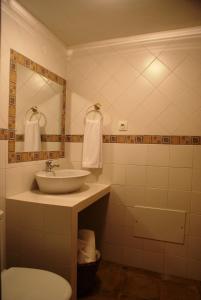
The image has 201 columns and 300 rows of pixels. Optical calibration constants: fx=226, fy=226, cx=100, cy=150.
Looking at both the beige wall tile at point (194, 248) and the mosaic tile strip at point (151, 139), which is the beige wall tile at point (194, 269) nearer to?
the beige wall tile at point (194, 248)

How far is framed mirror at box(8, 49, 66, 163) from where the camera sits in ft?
5.54

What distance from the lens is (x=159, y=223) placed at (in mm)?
2070

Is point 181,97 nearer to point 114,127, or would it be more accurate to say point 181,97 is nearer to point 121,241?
point 114,127

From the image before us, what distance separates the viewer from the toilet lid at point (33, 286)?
44.3 inches

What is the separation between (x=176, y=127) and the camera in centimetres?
201

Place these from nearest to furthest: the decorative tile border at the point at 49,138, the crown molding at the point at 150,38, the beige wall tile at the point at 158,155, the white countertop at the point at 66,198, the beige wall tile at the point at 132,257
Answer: the white countertop at the point at 66,198 < the decorative tile border at the point at 49,138 < the crown molding at the point at 150,38 < the beige wall tile at the point at 158,155 < the beige wall tile at the point at 132,257

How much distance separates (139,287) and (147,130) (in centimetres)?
134

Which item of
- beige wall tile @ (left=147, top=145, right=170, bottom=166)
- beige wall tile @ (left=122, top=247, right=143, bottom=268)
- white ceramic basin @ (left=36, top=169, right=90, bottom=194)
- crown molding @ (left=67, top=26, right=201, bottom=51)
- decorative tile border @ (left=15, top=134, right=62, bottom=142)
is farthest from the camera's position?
beige wall tile @ (left=122, top=247, right=143, bottom=268)

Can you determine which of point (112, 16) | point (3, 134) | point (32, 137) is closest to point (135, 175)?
point (32, 137)

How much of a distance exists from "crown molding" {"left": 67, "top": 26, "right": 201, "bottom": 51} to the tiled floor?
2.12 m

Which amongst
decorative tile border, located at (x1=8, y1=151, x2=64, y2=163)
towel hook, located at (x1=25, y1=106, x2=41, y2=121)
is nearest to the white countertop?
decorative tile border, located at (x1=8, y1=151, x2=64, y2=163)

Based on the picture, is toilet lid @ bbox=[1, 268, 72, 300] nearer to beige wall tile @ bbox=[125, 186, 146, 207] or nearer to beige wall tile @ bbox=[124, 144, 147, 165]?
beige wall tile @ bbox=[125, 186, 146, 207]

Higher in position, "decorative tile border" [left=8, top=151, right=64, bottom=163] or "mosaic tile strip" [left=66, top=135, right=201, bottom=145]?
"mosaic tile strip" [left=66, top=135, right=201, bottom=145]

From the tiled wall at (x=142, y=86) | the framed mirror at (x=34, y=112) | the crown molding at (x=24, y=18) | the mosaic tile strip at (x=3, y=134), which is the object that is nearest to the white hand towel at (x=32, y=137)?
the framed mirror at (x=34, y=112)
